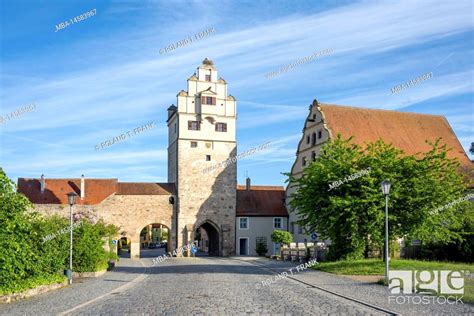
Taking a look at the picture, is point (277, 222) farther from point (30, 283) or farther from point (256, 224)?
point (30, 283)

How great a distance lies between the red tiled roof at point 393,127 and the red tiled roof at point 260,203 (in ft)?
42.5

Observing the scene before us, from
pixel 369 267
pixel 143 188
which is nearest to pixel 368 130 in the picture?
pixel 143 188

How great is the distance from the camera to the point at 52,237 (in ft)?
66.4

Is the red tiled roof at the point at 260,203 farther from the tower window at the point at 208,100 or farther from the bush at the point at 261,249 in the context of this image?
the tower window at the point at 208,100

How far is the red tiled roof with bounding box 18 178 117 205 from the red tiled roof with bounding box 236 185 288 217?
13.6m

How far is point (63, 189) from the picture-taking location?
1962 inches

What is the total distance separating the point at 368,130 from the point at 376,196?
2348 cm

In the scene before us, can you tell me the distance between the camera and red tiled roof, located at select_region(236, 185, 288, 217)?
53.1m

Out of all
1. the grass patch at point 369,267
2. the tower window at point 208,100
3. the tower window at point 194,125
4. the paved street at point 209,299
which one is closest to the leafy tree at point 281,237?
the tower window at point 194,125

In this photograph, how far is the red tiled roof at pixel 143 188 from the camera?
50.3 m

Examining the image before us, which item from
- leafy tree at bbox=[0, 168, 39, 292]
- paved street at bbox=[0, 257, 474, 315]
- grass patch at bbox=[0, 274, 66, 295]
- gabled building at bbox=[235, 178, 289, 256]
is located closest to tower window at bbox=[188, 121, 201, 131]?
gabled building at bbox=[235, 178, 289, 256]

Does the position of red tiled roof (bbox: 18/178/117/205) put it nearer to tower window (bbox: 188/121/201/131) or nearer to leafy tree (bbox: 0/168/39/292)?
tower window (bbox: 188/121/201/131)

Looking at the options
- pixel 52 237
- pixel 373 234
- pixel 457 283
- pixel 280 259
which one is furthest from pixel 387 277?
pixel 280 259

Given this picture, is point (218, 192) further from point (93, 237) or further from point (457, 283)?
point (457, 283)
